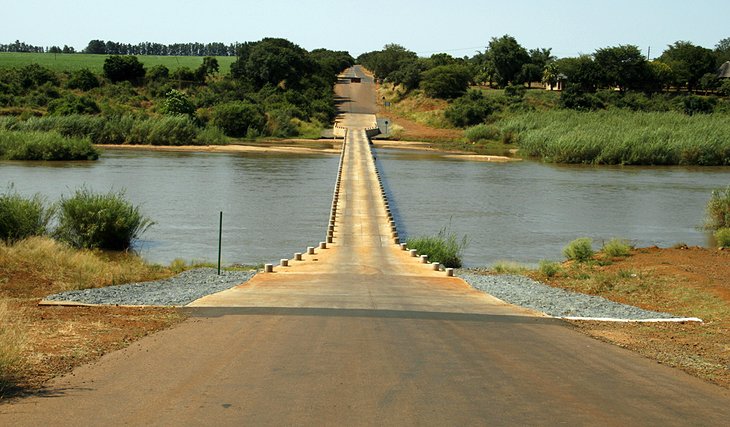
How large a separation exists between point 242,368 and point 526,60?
104m

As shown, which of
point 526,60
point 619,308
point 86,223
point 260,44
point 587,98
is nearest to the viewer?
point 619,308

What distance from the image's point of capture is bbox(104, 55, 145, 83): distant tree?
93250mm

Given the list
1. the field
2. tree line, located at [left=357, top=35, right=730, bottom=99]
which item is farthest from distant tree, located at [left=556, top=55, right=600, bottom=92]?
the field

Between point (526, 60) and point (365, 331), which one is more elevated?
point (526, 60)

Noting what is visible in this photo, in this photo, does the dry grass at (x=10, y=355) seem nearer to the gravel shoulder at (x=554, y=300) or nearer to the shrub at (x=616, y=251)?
the gravel shoulder at (x=554, y=300)

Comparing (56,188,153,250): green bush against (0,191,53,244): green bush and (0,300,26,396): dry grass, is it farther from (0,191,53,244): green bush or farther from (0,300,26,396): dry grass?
(0,300,26,396): dry grass

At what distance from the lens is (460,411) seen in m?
7.27

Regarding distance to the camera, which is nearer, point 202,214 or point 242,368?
point 242,368

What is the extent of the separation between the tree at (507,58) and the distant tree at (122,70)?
40931 millimetres

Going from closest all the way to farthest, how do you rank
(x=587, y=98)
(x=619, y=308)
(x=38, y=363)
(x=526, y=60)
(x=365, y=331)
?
1. (x=38, y=363)
2. (x=365, y=331)
3. (x=619, y=308)
4. (x=587, y=98)
5. (x=526, y=60)

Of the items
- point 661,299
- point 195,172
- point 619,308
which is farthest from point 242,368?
point 195,172

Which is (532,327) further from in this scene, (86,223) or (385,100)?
(385,100)

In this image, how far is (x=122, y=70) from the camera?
307 ft

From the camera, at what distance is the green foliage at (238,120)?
75688mm
